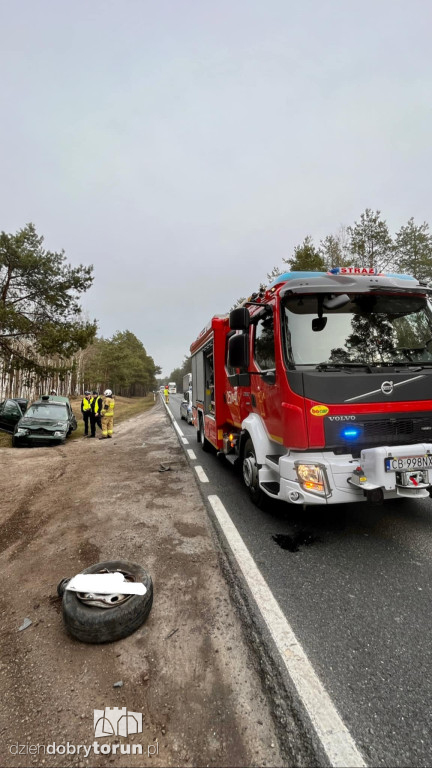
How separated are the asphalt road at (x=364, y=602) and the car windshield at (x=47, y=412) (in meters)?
8.72

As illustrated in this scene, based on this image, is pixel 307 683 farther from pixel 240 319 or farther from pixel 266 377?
pixel 240 319

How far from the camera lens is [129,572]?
2523 millimetres

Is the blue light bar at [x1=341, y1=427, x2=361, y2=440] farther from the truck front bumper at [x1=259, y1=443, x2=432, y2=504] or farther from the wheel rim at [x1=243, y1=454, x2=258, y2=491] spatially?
the wheel rim at [x1=243, y1=454, x2=258, y2=491]

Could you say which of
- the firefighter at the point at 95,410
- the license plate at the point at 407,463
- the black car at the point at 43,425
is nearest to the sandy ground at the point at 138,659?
the license plate at the point at 407,463

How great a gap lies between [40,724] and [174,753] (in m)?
0.68

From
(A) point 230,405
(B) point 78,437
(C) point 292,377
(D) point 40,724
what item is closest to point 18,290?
(B) point 78,437

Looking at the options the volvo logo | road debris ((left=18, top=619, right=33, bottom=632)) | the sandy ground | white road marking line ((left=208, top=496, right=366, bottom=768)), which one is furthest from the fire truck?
road debris ((left=18, top=619, right=33, bottom=632))

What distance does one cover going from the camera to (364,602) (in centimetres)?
237

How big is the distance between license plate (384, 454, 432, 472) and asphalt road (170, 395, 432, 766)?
0.81m

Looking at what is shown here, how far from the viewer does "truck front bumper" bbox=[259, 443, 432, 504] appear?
2.93 metres

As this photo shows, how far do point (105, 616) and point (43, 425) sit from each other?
30.5ft

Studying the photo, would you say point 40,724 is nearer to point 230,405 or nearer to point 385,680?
point 385,680

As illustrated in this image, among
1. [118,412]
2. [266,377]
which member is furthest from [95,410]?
[118,412]

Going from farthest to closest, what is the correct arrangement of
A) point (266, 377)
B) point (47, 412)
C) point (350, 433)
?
point (47, 412) → point (266, 377) → point (350, 433)
